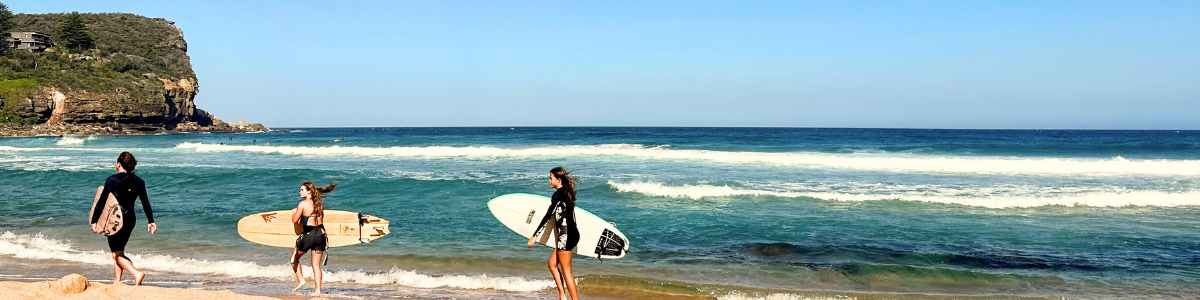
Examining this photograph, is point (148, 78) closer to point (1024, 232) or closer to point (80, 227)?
point (80, 227)

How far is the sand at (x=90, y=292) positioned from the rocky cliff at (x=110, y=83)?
2681 inches

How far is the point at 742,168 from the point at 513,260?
Result: 574 inches

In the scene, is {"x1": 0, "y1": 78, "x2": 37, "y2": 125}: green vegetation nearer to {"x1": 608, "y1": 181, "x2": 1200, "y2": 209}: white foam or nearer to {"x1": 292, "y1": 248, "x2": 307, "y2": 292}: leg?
{"x1": 608, "y1": 181, "x2": 1200, "y2": 209}: white foam

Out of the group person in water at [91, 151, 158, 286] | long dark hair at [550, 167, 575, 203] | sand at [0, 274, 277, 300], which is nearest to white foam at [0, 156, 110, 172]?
sand at [0, 274, 277, 300]

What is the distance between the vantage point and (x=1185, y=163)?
24.1 metres

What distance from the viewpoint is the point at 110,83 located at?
217 feet

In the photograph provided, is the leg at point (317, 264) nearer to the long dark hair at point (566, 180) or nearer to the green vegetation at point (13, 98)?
the long dark hair at point (566, 180)

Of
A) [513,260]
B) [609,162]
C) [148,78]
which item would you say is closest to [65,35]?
[148,78]

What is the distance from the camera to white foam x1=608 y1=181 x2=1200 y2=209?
45.7ft

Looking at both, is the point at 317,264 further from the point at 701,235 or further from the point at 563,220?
the point at 701,235

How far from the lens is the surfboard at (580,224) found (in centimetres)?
688

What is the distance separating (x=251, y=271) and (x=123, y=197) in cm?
229

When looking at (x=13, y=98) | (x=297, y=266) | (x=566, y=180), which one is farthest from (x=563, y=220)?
(x=13, y=98)

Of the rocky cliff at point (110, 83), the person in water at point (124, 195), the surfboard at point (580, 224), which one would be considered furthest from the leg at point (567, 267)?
the rocky cliff at point (110, 83)
